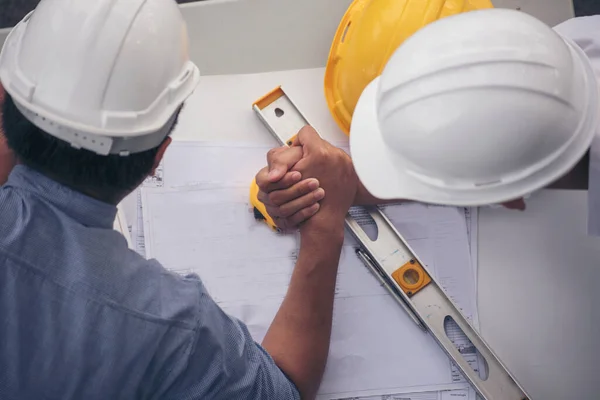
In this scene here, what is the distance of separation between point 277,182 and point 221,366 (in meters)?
0.30

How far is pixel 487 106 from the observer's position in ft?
1.82

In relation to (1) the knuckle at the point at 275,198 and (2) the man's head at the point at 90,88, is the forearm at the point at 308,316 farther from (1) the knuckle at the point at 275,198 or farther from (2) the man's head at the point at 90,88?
(2) the man's head at the point at 90,88

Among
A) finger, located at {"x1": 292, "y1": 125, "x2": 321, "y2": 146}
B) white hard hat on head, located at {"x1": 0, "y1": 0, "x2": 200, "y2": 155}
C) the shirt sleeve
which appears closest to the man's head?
white hard hat on head, located at {"x1": 0, "y1": 0, "x2": 200, "y2": 155}

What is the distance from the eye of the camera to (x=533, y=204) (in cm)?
88

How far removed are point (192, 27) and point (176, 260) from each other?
41cm

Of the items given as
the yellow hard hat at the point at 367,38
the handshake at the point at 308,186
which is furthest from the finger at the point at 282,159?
the yellow hard hat at the point at 367,38

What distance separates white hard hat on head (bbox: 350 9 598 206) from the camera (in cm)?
55

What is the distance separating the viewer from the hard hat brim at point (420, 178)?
0.60 meters

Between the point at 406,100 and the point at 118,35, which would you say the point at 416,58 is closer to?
the point at 406,100

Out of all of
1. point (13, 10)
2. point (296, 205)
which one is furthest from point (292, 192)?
point (13, 10)

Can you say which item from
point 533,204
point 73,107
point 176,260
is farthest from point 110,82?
point 533,204

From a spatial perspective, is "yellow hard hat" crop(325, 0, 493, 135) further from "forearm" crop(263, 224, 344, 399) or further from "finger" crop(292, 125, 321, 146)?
"forearm" crop(263, 224, 344, 399)

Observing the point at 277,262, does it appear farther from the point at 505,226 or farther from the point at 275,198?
the point at 505,226

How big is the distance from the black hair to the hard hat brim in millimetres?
286
